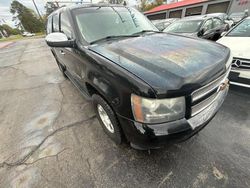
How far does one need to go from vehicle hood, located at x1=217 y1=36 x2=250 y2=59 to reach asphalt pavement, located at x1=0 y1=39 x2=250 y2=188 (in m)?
0.66

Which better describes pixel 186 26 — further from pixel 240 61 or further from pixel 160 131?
pixel 160 131

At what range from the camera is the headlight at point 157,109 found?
123 centimetres

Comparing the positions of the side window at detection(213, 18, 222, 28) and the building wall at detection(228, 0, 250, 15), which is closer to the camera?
the side window at detection(213, 18, 222, 28)

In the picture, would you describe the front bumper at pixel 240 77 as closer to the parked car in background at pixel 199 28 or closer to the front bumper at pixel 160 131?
the front bumper at pixel 160 131

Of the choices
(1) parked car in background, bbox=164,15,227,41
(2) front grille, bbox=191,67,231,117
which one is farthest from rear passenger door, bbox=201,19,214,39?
(2) front grille, bbox=191,67,231,117

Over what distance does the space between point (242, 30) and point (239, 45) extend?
1.01 metres

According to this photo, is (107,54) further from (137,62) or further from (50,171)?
(50,171)

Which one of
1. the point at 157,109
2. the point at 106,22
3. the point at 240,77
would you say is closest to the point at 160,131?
the point at 157,109

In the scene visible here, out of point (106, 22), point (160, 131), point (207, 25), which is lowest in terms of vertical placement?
point (207, 25)

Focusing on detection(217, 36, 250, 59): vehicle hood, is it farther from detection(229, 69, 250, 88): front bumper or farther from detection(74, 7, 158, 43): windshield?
detection(74, 7, 158, 43): windshield

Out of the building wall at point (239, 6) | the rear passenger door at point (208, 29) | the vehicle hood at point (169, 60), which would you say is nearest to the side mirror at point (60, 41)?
the vehicle hood at point (169, 60)

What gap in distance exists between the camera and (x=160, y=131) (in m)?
1.29

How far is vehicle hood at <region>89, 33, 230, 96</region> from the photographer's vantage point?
4.01 ft

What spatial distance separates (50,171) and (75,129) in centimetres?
79
